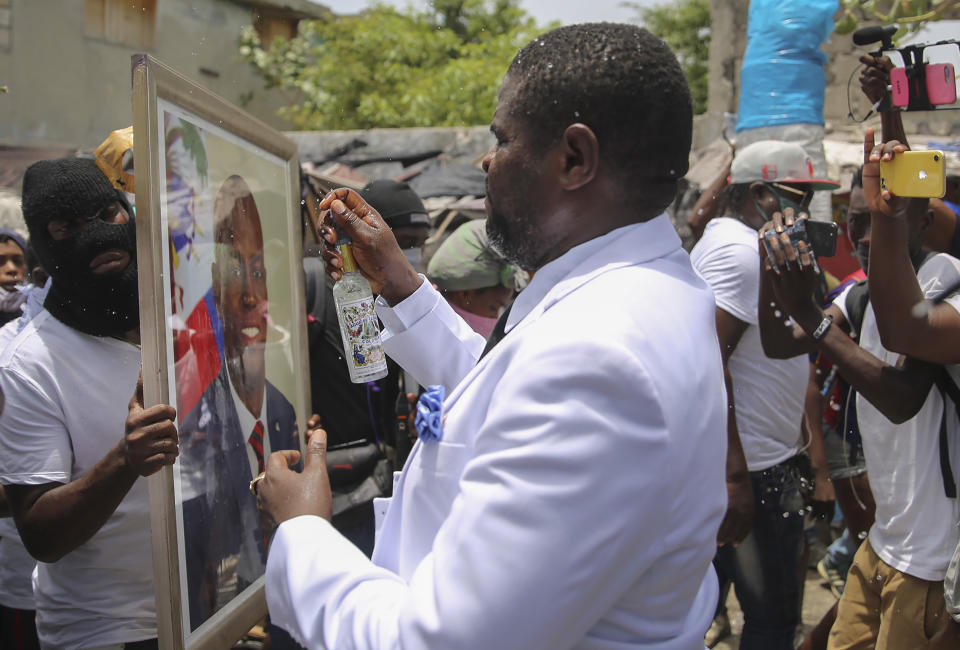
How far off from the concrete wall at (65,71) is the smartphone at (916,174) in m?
1.96

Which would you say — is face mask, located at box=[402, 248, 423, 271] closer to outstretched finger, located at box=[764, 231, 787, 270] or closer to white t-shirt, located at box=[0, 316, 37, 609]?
outstretched finger, located at box=[764, 231, 787, 270]

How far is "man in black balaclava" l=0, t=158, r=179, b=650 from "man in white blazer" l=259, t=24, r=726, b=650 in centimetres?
80

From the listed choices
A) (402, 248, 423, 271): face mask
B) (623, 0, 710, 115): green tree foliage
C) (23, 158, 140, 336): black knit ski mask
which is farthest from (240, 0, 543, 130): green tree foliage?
(23, 158, 140, 336): black knit ski mask

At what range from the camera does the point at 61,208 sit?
2021 mm

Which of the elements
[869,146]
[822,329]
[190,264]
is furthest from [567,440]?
[822,329]

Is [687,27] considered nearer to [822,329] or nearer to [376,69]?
[376,69]

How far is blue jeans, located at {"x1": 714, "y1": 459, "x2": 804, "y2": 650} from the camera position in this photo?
9.73 ft

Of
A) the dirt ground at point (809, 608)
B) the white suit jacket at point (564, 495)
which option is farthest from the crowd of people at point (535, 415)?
the dirt ground at point (809, 608)

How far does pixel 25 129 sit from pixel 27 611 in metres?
1.73

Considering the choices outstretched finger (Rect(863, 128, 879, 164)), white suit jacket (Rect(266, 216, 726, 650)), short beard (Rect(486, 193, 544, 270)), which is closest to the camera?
white suit jacket (Rect(266, 216, 726, 650))

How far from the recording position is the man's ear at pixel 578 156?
4.12ft

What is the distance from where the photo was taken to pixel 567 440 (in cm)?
101

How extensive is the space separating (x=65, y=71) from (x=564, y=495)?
2.90m

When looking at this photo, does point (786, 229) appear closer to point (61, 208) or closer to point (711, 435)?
point (711, 435)
